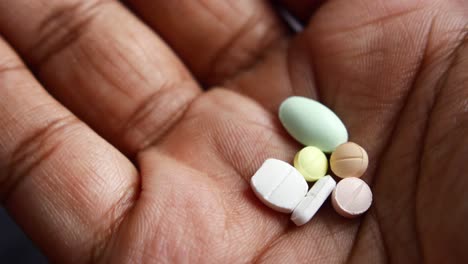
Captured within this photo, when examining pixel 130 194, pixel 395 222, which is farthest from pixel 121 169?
pixel 395 222

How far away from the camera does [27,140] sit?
1067mm

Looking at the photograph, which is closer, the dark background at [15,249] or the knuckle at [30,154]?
the knuckle at [30,154]

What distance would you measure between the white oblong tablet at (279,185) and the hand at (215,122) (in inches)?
1.4

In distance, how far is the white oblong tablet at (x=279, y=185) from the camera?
1.00m

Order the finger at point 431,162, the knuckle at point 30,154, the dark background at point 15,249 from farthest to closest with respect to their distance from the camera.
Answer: the dark background at point 15,249 → the knuckle at point 30,154 → the finger at point 431,162

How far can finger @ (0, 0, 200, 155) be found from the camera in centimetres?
121

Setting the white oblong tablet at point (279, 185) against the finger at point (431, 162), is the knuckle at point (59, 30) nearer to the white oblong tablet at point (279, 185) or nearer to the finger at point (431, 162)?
the white oblong tablet at point (279, 185)

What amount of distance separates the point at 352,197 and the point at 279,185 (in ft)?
0.52

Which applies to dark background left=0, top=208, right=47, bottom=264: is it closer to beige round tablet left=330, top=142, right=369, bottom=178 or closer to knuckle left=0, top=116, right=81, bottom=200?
knuckle left=0, top=116, right=81, bottom=200

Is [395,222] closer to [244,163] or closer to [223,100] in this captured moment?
[244,163]

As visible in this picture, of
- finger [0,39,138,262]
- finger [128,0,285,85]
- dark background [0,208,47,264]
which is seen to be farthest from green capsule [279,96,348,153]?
dark background [0,208,47,264]

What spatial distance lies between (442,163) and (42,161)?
0.85 metres

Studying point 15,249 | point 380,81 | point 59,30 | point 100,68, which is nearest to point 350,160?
point 380,81

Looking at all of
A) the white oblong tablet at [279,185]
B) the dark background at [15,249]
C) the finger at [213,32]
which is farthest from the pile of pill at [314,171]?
the dark background at [15,249]
